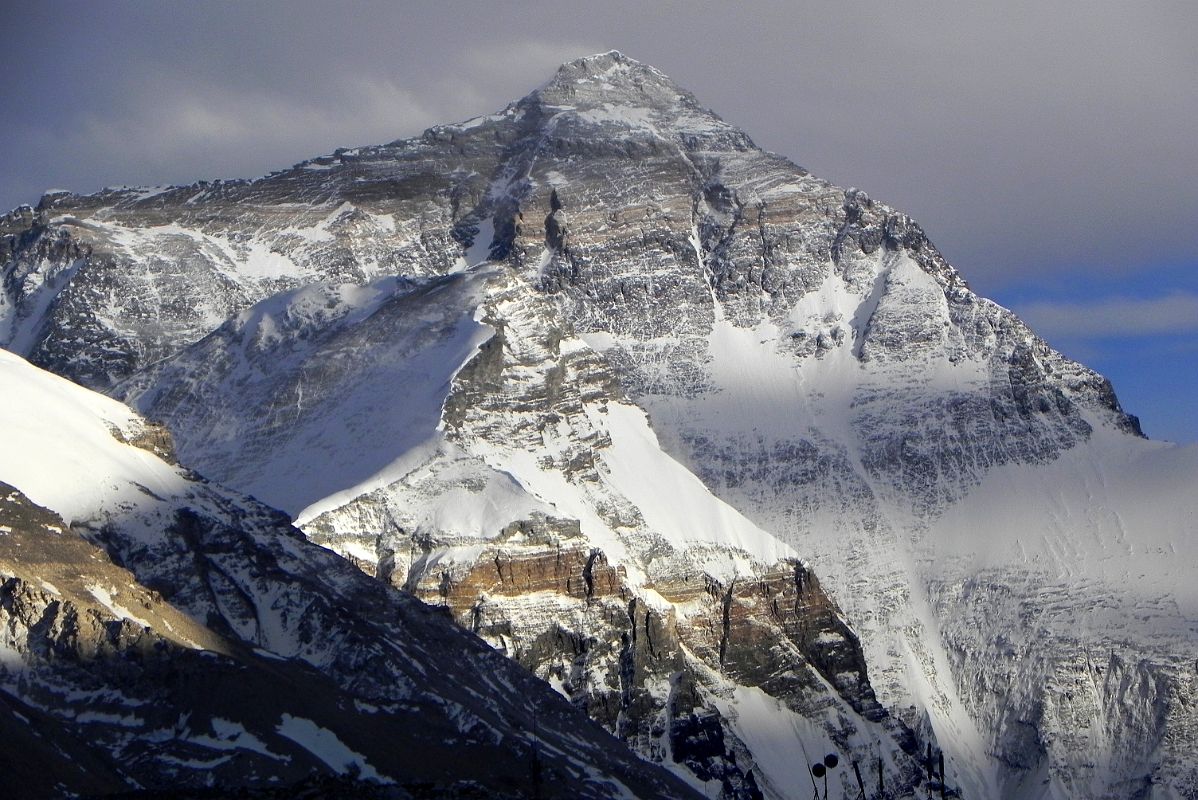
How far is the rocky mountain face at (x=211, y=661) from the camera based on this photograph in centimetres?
14562

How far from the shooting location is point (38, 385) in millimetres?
191000

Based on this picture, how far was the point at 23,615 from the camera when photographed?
150 metres

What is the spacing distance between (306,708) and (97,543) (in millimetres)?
22904

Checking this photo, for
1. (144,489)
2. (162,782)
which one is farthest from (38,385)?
(162,782)

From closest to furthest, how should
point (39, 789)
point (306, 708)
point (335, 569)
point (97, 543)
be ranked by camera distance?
point (39, 789) < point (306, 708) < point (97, 543) < point (335, 569)

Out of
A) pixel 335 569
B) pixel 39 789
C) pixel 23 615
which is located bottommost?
pixel 39 789

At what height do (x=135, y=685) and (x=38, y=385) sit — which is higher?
(x=38, y=385)

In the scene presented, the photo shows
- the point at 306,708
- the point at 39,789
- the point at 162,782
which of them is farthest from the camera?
the point at 306,708

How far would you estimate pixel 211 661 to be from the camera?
156 meters

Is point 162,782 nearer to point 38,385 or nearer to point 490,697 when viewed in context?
point 490,697

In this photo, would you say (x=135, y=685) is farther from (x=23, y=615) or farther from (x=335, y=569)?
(x=335, y=569)

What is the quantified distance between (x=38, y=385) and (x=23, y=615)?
4332 cm

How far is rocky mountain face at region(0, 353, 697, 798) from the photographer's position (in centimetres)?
14562

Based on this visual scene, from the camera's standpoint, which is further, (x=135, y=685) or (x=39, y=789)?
(x=135, y=685)
